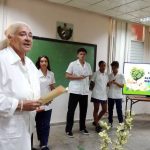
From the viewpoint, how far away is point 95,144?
404 cm

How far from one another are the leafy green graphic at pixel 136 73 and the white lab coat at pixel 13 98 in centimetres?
438

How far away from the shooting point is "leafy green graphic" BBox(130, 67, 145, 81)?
5.69 metres

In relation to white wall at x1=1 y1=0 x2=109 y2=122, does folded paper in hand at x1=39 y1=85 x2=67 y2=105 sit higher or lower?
lower

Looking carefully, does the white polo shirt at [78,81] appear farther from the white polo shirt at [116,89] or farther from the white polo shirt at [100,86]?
the white polo shirt at [116,89]

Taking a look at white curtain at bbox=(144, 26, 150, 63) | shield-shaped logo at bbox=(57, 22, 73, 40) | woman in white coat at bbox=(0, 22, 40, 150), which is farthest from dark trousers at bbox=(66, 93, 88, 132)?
white curtain at bbox=(144, 26, 150, 63)

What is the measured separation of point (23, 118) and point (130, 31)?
5.52 meters

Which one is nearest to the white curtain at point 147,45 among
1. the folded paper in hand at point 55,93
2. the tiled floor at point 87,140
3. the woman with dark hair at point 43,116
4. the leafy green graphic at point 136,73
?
the leafy green graphic at point 136,73

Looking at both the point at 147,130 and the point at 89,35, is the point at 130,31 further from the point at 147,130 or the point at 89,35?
the point at 147,130

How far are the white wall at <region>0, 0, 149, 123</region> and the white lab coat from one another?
330 centimetres

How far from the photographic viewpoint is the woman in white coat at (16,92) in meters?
1.49

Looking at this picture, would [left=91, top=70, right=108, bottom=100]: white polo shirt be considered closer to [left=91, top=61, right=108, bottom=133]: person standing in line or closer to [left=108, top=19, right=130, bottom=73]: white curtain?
[left=91, top=61, right=108, bottom=133]: person standing in line

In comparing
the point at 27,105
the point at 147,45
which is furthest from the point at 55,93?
the point at 147,45

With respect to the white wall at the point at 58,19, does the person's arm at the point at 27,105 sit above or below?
below

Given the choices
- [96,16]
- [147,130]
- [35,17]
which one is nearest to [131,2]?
[96,16]
